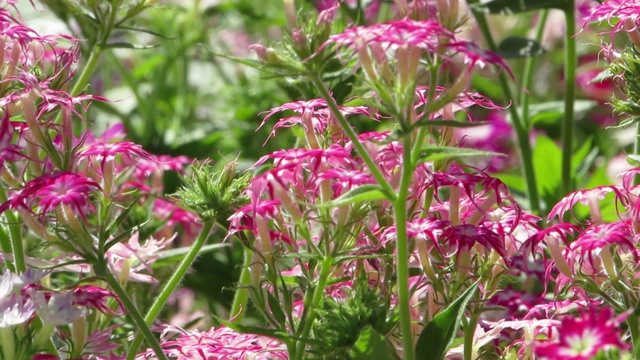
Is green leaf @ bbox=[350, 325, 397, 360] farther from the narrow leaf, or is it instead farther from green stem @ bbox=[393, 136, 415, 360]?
the narrow leaf

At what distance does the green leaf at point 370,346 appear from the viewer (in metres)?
0.81

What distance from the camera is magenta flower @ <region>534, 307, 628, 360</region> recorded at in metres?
0.60

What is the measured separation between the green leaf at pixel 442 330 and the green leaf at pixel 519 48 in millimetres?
736

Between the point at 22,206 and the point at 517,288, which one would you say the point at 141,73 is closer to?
the point at 517,288

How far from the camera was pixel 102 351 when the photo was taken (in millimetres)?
991

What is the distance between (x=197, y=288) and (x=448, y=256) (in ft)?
2.45

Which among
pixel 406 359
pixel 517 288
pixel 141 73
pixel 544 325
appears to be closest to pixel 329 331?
pixel 406 359

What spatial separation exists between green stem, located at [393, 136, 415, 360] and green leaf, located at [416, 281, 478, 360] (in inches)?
1.2

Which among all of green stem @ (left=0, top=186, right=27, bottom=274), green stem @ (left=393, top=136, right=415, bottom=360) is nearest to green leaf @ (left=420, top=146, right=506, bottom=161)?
green stem @ (left=393, top=136, right=415, bottom=360)

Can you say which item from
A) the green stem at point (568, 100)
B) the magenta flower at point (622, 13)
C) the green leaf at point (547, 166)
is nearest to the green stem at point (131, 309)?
the magenta flower at point (622, 13)

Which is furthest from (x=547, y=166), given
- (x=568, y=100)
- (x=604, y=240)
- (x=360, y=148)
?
(x=360, y=148)

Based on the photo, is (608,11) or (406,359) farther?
(608,11)

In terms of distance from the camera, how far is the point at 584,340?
0.62 m

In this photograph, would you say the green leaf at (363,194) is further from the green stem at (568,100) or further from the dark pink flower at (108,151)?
the green stem at (568,100)
